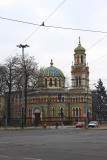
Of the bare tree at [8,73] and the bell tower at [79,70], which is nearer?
the bare tree at [8,73]

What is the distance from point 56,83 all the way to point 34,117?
11.3 meters

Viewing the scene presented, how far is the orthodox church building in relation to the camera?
8338 centimetres

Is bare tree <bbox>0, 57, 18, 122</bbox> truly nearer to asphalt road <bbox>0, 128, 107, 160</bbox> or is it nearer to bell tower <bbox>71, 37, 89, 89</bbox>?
bell tower <bbox>71, 37, 89, 89</bbox>

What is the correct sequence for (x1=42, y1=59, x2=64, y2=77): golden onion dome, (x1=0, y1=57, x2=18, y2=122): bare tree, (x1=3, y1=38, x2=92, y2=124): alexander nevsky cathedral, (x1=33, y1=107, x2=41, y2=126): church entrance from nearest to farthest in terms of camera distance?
(x1=0, y1=57, x2=18, y2=122): bare tree < (x1=3, y1=38, x2=92, y2=124): alexander nevsky cathedral < (x1=33, y1=107, x2=41, y2=126): church entrance < (x1=42, y1=59, x2=64, y2=77): golden onion dome

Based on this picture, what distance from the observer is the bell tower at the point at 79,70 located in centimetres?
8762

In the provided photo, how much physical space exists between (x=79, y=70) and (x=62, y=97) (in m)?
9.69

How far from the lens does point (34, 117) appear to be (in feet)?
277

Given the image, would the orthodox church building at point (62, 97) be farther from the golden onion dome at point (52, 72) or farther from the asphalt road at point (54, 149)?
the asphalt road at point (54, 149)

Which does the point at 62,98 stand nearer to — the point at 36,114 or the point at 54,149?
the point at 36,114

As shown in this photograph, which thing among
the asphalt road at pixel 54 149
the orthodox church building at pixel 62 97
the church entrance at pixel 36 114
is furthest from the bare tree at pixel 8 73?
the asphalt road at pixel 54 149

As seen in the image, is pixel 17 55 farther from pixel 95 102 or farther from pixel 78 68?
pixel 95 102

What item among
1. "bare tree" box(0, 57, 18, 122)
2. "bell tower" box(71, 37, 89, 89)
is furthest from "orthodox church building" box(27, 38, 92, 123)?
"bare tree" box(0, 57, 18, 122)

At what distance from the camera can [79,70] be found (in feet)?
289

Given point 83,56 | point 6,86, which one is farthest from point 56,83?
point 6,86
